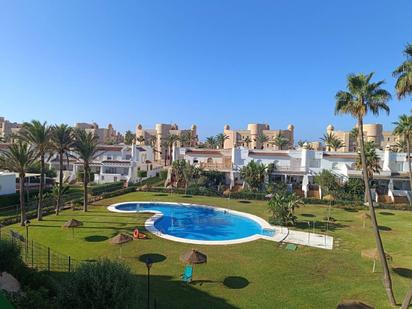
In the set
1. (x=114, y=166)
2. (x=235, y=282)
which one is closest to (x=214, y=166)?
(x=114, y=166)

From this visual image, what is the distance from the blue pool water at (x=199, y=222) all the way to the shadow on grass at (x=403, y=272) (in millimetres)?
10317

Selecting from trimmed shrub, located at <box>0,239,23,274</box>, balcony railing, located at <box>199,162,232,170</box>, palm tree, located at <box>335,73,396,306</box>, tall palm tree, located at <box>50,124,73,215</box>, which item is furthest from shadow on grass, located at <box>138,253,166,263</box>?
balcony railing, located at <box>199,162,232,170</box>

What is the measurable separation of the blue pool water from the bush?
51.9ft

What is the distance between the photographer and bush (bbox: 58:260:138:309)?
11.6 metres

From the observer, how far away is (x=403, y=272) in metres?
19.9

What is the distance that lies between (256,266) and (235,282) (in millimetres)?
2875

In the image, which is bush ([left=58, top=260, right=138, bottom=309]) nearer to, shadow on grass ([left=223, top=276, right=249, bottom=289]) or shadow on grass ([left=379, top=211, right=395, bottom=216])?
shadow on grass ([left=223, top=276, right=249, bottom=289])

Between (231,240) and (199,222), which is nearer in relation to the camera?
(231,240)

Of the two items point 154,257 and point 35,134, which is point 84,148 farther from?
point 154,257

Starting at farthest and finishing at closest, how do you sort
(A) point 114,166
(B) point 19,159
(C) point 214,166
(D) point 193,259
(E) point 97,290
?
(A) point 114,166 → (C) point 214,166 → (B) point 19,159 → (D) point 193,259 → (E) point 97,290

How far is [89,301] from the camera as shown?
11602 mm

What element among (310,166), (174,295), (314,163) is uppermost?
(314,163)

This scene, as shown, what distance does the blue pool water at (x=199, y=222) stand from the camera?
95.4ft


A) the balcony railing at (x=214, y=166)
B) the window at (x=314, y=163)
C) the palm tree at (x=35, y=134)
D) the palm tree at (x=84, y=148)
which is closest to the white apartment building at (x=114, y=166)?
the balcony railing at (x=214, y=166)
